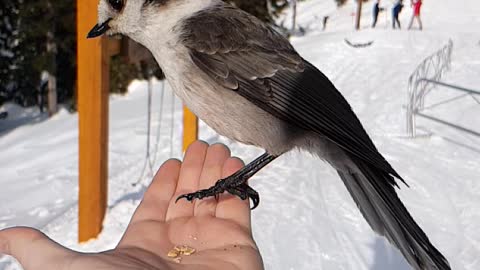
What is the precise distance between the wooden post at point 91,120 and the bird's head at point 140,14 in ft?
5.49

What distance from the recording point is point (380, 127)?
6.48 meters

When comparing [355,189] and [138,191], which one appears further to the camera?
[138,191]

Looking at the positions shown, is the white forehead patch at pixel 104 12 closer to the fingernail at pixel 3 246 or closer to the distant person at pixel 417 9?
the fingernail at pixel 3 246

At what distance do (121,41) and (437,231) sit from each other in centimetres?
258

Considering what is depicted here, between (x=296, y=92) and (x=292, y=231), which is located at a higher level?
(x=296, y=92)

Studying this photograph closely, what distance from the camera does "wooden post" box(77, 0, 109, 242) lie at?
3.64m

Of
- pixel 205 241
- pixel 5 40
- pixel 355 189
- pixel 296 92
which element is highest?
pixel 296 92

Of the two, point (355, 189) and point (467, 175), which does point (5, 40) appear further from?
point (355, 189)

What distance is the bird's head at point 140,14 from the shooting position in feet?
6.21

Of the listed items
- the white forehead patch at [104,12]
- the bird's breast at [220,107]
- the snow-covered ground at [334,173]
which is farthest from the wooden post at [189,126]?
the bird's breast at [220,107]

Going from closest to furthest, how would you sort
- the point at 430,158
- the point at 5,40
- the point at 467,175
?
the point at 467,175, the point at 430,158, the point at 5,40

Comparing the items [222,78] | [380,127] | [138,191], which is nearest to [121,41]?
[138,191]

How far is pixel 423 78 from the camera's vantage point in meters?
7.03

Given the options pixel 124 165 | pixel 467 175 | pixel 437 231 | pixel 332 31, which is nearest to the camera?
pixel 437 231
